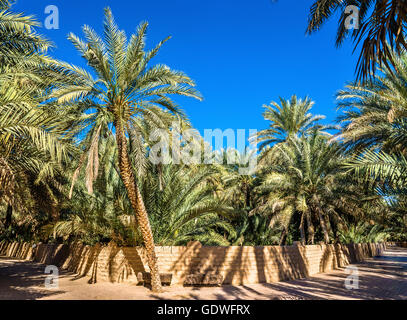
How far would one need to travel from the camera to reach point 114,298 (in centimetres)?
881

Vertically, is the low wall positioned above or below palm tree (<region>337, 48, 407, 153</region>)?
below

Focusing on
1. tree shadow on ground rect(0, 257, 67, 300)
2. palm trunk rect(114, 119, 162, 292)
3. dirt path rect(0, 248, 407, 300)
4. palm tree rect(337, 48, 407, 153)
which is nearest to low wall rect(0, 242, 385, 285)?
dirt path rect(0, 248, 407, 300)

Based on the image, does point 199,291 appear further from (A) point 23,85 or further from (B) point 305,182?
(B) point 305,182

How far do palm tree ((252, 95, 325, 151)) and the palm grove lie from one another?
381cm

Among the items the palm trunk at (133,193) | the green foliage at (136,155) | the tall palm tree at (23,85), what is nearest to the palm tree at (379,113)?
the green foliage at (136,155)

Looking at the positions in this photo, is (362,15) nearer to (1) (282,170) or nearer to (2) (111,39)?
(2) (111,39)

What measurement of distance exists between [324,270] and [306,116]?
398 inches

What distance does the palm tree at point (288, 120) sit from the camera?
21.8 meters

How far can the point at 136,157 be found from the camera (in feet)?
A: 29.9

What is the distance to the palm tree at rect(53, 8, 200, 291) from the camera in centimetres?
925

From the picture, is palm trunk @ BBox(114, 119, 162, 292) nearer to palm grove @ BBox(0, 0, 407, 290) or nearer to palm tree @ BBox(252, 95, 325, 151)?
palm grove @ BBox(0, 0, 407, 290)

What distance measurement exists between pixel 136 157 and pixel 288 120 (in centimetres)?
1486

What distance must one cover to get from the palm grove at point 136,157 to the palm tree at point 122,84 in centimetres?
3

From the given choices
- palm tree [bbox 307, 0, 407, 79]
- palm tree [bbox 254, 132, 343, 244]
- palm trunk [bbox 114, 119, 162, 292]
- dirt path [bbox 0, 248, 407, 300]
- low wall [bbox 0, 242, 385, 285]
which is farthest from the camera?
palm tree [bbox 254, 132, 343, 244]
